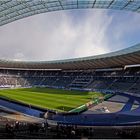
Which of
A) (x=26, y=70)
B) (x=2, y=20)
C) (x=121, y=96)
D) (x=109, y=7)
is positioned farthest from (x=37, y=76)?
(x=109, y=7)

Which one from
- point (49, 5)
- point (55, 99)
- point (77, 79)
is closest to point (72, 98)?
point (55, 99)

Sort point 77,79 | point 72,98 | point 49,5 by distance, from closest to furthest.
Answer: point 49,5, point 72,98, point 77,79

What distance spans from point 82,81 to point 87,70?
14.5 ft

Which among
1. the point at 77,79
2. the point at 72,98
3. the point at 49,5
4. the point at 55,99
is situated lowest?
the point at 55,99

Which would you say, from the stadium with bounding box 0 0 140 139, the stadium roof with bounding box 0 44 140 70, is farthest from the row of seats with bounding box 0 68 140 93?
the stadium roof with bounding box 0 44 140 70

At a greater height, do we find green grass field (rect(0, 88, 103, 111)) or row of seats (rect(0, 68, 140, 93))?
row of seats (rect(0, 68, 140, 93))

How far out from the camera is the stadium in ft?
68.8

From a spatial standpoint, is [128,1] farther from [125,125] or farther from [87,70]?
[87,70]

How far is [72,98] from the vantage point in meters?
56.2

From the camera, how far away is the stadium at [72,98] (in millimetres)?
20969

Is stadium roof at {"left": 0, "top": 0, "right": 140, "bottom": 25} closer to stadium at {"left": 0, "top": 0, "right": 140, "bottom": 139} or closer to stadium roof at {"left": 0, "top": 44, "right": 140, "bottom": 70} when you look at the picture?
stadium at {"left": 0, "top": 0, "right": 140, "bottom": 139}

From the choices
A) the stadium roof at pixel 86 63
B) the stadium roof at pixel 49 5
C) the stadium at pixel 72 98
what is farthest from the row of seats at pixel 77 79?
the stadium roof at pixel 49 5

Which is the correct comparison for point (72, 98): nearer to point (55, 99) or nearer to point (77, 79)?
point (55, 99)

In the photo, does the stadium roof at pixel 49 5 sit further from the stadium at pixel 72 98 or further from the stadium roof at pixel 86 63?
the stadium roof at pixel 86 63
